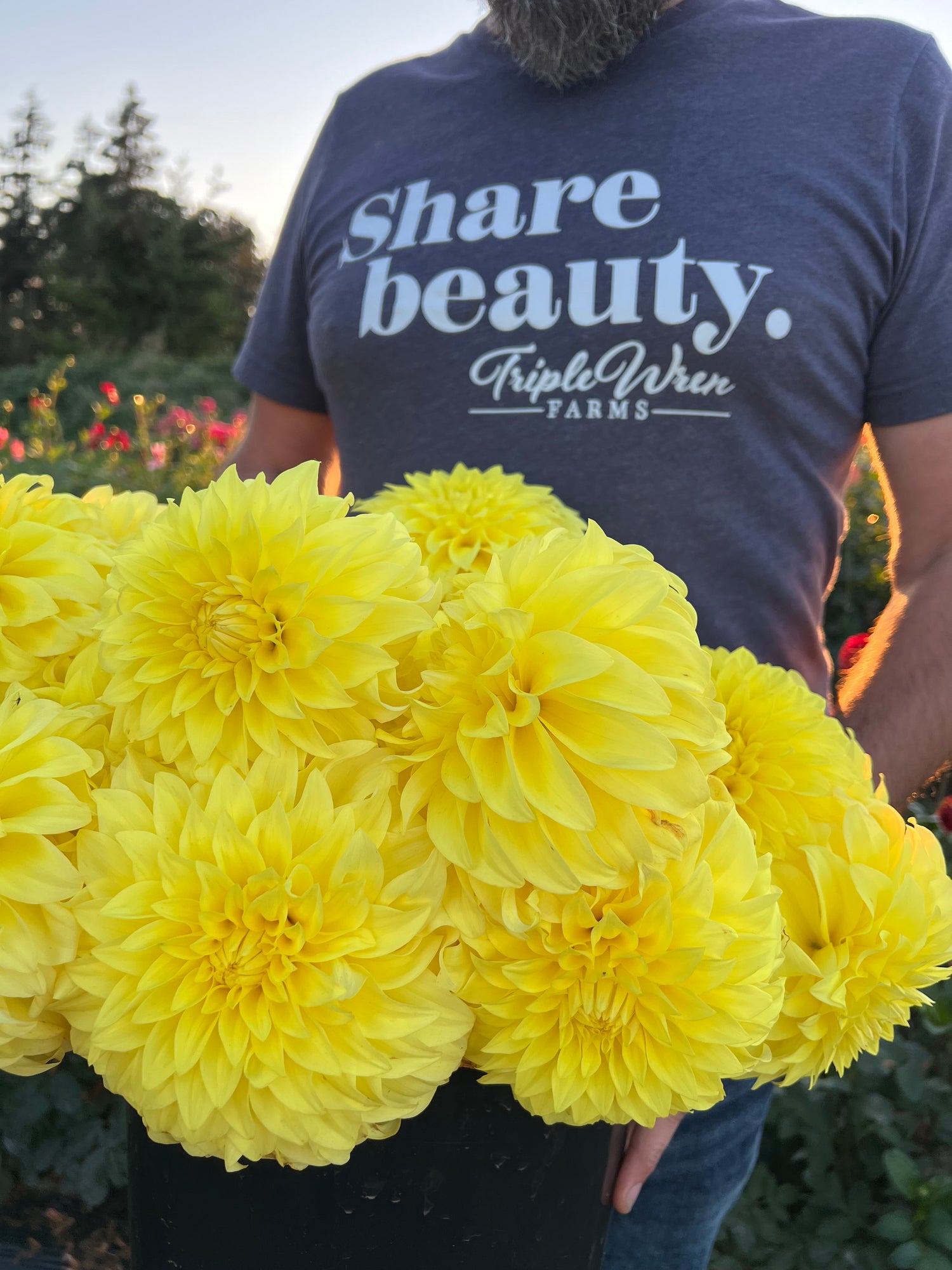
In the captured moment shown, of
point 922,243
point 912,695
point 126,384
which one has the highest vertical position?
point 922,243

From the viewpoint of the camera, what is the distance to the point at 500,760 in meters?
0.41

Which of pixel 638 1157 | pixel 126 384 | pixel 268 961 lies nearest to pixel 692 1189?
pixel 638 1157

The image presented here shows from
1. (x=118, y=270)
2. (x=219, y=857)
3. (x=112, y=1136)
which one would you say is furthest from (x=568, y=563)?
(x=118, y=270)

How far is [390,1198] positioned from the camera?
1.65 feet

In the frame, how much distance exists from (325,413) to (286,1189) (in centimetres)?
129

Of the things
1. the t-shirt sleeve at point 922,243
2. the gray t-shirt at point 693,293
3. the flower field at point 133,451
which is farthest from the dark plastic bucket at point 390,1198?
the flower field at point 133,451

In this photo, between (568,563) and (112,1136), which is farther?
(112,1136)

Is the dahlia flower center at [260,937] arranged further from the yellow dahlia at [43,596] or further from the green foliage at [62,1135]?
the green foliage at [62,1135]

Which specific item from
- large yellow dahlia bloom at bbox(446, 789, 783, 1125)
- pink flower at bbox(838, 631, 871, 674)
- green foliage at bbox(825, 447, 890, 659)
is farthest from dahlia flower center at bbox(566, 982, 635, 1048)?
green foliage at bbox(825, 447, 890, 659)

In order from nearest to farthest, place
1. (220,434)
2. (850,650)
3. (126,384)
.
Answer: (850,650) < (220,434) < (126,384)

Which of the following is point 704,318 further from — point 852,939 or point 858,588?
point 858,588

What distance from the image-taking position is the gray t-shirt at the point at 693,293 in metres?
1.11

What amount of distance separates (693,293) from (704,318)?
Answer: 0.03 m

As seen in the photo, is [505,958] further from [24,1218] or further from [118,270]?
[118,270]
